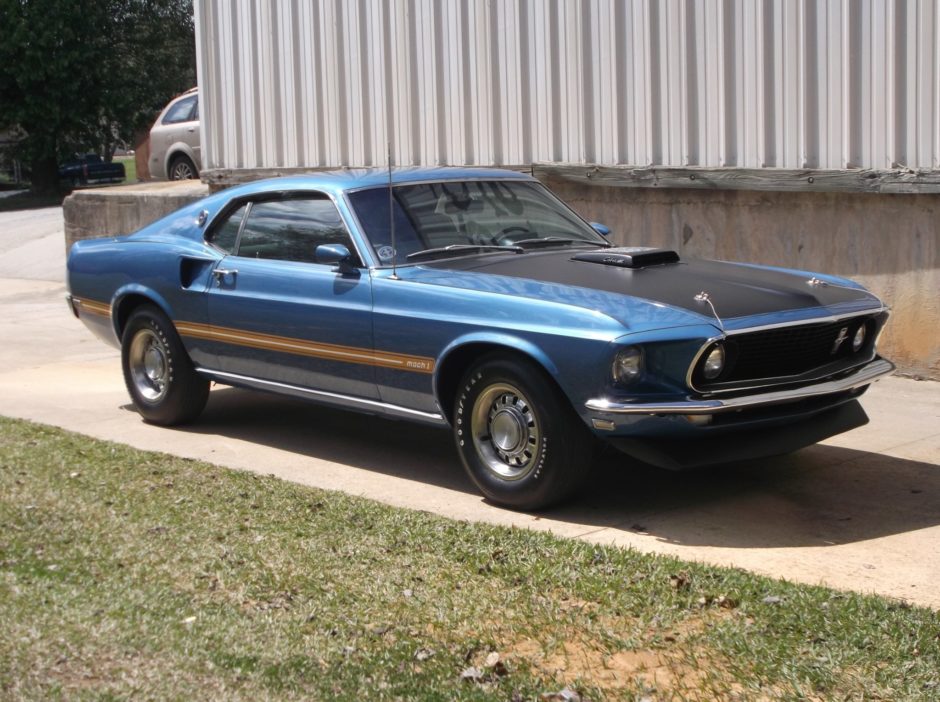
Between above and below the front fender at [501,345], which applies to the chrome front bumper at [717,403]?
below

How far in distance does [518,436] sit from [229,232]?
2.70 metres

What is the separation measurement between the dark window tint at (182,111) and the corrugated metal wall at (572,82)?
244 inches

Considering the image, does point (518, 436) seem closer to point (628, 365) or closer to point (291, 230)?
point (628, 365)

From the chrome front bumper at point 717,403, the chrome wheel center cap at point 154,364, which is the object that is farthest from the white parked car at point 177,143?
the chrome front bumper at point 717,403

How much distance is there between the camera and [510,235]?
24.1ft

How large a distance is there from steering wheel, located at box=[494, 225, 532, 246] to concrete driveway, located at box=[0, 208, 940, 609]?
125cm

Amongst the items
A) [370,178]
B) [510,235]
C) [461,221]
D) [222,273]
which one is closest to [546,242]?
[510,235]

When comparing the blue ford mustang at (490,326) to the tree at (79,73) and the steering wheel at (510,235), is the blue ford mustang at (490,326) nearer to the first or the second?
the steering wheel at (510,235)

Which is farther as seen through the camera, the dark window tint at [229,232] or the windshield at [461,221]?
the dark window tint at [229,232]

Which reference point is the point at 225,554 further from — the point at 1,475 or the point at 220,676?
the point at 1,475

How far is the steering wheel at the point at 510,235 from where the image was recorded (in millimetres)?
7258

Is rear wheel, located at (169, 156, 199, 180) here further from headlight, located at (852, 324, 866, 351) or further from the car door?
headlight, located at (852, 324, 866, 351)

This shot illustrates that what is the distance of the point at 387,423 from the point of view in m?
8.61

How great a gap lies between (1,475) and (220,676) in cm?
316
